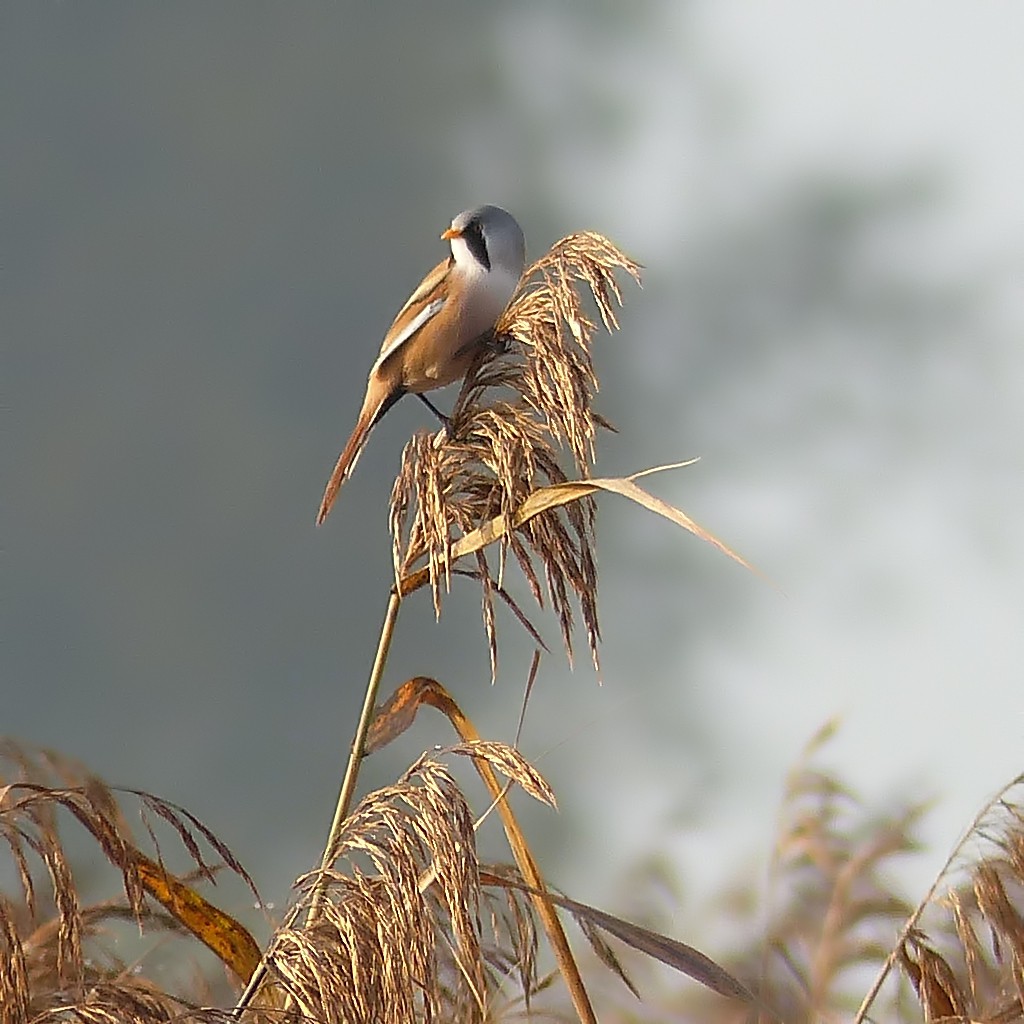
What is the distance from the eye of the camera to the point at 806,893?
157 centimetres

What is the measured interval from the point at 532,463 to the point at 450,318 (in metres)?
0.35

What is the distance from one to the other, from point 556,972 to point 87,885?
0.57m

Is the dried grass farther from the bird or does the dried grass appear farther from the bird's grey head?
the bird's grey head

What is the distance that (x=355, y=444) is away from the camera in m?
1.34

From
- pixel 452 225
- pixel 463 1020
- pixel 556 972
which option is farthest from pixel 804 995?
pixel 452 225

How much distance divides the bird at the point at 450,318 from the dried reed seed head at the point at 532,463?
0.18 m

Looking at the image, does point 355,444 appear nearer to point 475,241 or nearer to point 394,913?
point 475,241

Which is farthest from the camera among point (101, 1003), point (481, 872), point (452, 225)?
point (452, 225)

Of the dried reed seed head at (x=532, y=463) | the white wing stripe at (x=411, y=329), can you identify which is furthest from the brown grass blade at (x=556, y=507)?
the white wing stripe at (x=411, y=329)

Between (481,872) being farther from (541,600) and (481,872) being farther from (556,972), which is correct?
(556,972)

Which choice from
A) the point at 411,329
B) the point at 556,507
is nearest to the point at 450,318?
the point at 411,329

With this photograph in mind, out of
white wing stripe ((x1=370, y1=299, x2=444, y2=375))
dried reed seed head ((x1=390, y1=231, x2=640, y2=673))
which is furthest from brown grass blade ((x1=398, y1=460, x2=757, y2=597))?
white wing stripe ((x1=370, y1=299, x2=444, y2=375))

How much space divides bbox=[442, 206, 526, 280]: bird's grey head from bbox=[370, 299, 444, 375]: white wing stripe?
6 centimetres

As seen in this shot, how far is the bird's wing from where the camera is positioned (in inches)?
54.2
